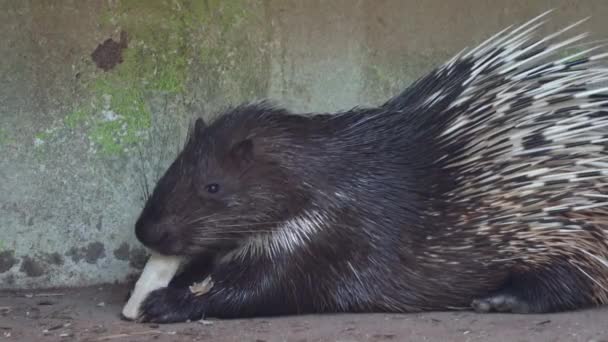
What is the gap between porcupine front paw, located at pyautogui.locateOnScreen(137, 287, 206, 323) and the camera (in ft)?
11.1

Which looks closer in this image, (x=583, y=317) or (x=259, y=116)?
(x=583, y=317)

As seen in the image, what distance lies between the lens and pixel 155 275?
348 centimetres

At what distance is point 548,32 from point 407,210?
1189 mm

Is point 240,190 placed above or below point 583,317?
above

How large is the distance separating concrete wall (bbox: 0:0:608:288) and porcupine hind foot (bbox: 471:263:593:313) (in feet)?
3.48

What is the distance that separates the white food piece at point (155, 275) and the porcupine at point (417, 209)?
1.8 inches

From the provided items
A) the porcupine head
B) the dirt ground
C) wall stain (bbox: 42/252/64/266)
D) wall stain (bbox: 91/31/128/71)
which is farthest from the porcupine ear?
wall stain (bbox: 42/252/64/266)

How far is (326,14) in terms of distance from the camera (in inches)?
163

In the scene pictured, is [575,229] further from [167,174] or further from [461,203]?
[167,174]

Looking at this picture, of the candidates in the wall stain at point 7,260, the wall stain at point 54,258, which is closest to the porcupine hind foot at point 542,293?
the wall stain at point 54,258

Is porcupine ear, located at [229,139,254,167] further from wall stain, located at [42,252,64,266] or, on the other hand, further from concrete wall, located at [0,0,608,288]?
wall stain, located at [42,252,64,266]

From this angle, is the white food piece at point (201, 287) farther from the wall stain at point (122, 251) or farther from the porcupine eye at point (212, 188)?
the wall stain at point (122, 251)

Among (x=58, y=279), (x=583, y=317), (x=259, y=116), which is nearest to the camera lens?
(x=583, y=317)

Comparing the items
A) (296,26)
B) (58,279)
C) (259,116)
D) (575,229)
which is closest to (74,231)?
(58,279)
